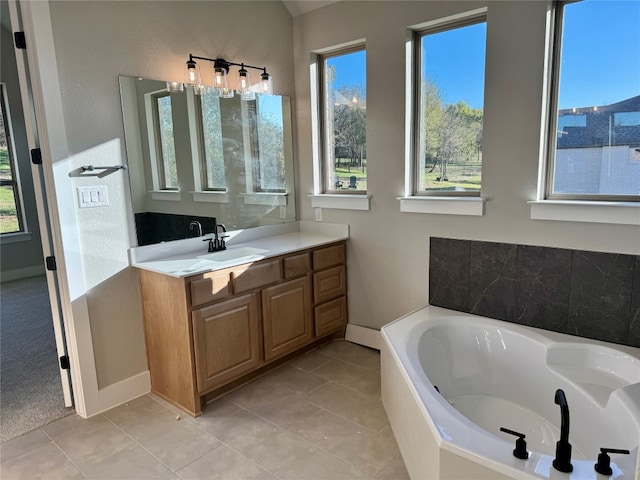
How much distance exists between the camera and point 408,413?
75.3 inches

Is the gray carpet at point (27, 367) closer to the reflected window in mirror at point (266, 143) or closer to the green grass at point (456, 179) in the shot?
the reflected window in mirror at point (266, 143)

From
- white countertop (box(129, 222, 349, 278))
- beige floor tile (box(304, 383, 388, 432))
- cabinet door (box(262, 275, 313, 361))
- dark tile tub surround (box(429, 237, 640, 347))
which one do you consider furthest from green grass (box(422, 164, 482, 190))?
beige floor tile (box(304, 383, 388, 432))

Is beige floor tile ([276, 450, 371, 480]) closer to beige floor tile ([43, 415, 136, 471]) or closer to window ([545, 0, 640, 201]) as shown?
beige floor tile ([43, 415, 136, 471])

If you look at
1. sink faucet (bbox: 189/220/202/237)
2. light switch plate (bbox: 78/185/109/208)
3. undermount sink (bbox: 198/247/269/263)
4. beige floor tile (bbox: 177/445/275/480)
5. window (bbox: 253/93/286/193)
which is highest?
window (bbox: 253/93/286/193)

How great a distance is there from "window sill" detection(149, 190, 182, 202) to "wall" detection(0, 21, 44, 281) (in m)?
3.50

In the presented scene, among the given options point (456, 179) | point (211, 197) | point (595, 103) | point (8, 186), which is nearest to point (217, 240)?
point (211, 197)

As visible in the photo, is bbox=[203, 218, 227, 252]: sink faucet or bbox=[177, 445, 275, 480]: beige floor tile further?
bbox=[203, 218, 227, 252]: sink faucet

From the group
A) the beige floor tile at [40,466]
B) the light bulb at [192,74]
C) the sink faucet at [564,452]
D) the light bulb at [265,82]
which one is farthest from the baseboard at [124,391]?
the sink faucet at [564,452]

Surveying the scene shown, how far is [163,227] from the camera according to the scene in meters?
2.71

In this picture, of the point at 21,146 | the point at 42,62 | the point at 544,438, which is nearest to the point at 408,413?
the point at 544,438

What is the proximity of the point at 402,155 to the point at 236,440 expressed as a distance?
2029mm

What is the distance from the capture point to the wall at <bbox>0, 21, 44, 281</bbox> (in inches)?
197

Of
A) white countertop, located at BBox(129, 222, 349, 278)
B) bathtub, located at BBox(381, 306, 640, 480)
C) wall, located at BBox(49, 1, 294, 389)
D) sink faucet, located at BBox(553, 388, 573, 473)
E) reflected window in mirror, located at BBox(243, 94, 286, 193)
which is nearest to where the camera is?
sink faucet, located at BBox(553, 388, 573, 473)

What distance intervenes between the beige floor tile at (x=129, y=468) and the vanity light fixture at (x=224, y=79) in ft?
7.07
